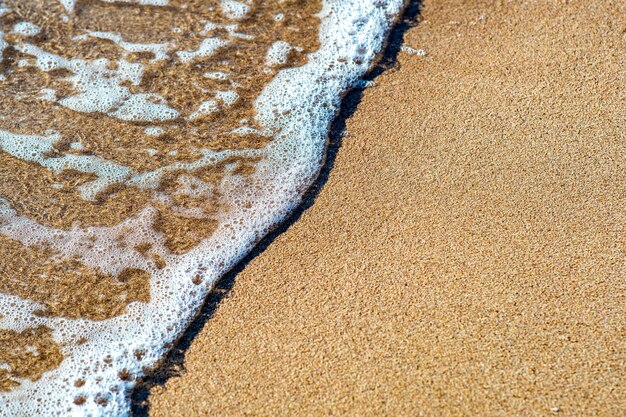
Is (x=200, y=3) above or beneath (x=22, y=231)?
above

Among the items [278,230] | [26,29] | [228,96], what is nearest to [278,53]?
[228,96]

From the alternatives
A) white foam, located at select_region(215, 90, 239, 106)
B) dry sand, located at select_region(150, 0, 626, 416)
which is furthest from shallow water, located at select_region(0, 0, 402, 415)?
dry sand, located at select_region(150, 0, 626, 416)

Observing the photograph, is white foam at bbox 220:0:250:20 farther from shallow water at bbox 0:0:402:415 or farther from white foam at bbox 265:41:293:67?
white foam at bbox 265:41:293:67

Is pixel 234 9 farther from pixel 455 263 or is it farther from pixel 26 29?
pixel 455 263

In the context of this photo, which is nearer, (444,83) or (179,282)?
(179,282)

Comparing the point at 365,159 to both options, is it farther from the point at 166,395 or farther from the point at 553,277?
the point at 166,395

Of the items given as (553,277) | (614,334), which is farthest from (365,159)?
(614,334)
